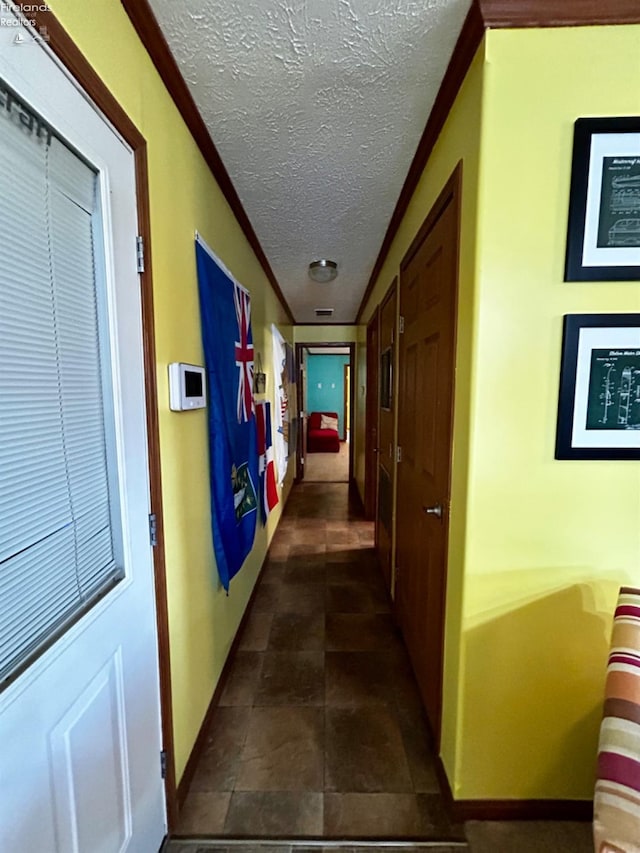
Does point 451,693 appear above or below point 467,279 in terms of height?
below

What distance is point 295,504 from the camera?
4.54m

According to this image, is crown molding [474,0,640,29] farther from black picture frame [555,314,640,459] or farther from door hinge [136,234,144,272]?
door hinge [136,234,144,272]

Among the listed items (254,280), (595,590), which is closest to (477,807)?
(595,590)

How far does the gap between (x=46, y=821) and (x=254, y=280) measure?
2.53 meters

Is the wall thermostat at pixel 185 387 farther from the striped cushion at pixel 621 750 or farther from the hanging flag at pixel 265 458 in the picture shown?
the striped cushion at pixel 621 750

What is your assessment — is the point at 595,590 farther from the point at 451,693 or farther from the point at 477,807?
the point at 477,807

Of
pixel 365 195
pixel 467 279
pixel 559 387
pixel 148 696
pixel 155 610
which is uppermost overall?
pixel 365 195

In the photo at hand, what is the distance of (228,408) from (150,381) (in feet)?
2.11

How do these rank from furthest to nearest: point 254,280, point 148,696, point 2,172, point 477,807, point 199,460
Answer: point 254,280
point 199,460
point 477,807
point 148,696
point 2,172

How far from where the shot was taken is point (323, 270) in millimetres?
2848

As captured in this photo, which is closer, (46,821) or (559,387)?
(46,821)

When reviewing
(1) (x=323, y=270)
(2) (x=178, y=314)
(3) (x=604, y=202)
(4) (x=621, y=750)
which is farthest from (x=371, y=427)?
(4) (x=621, y=750)

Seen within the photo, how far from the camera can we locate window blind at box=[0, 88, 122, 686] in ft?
2.11

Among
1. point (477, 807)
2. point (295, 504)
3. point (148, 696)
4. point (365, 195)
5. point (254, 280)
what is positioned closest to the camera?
point (148, 696)
